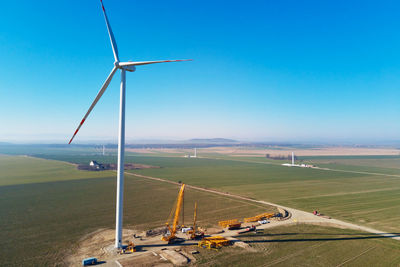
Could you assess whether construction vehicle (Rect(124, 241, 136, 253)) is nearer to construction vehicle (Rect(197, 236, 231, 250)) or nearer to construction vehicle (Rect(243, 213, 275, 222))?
construction vehicle (Rect(197, 236, 231, 250))

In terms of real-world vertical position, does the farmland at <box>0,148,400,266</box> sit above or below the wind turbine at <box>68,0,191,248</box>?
below

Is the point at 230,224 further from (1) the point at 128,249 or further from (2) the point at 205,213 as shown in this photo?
(1) the point at 128,249

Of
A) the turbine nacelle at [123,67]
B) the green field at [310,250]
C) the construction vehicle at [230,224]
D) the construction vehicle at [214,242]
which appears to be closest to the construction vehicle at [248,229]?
the green field at [310,250]

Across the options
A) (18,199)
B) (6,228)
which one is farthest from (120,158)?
(18,199)

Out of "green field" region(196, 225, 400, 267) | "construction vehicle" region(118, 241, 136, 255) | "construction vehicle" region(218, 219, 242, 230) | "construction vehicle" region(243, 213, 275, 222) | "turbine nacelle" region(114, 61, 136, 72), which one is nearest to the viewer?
"green field" region(196, 225, 400, 267)

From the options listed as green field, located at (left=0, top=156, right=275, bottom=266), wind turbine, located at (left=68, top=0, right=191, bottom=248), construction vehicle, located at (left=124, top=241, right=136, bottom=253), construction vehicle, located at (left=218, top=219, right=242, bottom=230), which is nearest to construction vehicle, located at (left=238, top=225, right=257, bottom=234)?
construction vehicle, located at (left=218, top=219, right=242, bottom=230)

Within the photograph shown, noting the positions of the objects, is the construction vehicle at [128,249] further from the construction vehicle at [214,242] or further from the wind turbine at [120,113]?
the construction vehicle at [214,242]

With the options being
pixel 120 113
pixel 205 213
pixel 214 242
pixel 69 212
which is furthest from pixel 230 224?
pixel 69 212
